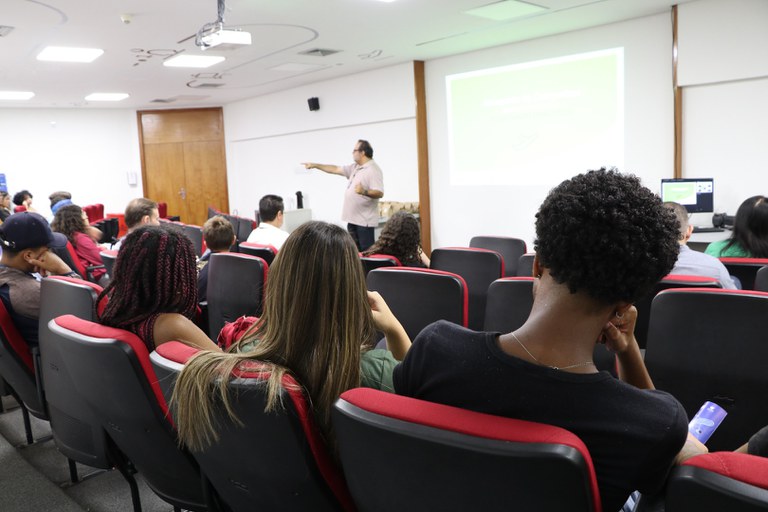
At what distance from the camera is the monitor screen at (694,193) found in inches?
211

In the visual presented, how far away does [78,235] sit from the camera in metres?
5.01

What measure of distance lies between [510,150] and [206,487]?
6364 mm

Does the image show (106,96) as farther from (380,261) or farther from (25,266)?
(380,261)

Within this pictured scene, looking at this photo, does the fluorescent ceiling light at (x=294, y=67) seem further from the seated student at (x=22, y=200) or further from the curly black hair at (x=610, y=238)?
the curly black hair at (x=610, y=238)

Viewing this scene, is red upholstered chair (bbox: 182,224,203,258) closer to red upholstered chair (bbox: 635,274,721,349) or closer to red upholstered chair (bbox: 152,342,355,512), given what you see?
red upholstered chair (bbox: 635,274,721,349)

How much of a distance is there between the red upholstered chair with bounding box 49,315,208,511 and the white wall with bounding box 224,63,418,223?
692 cm

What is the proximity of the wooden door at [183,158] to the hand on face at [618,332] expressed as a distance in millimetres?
11874

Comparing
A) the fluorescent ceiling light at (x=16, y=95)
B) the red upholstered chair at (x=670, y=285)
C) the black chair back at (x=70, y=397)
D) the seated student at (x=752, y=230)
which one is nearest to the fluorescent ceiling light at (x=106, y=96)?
the fluorescent ceiling light at (x=16, y=95)

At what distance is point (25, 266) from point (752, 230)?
3.75 metres

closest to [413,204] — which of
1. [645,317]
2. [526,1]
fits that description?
[526,1]

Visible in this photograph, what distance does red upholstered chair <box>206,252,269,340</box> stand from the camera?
9.96 ft

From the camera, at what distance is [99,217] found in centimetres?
955

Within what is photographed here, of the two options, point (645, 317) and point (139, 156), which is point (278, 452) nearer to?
point (645, 317)

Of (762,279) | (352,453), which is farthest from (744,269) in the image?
(352,453)
